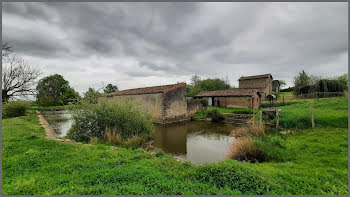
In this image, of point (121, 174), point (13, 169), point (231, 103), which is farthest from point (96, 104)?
point (231, 103)

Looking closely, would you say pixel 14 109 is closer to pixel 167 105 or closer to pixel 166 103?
pixel 166 103

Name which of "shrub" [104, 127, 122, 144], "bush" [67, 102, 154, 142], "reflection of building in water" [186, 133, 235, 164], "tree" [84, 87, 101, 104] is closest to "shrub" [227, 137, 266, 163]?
"reflection of building in water" [186, 133, 235, 164]

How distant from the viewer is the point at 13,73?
44.6 ft

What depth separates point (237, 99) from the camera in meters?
23.6

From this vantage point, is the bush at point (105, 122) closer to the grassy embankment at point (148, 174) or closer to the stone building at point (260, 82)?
the grassy embankment at point (148, 174)

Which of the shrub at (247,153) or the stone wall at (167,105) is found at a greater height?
the stone wall at (167,105)

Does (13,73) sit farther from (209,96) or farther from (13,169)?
(209,96)

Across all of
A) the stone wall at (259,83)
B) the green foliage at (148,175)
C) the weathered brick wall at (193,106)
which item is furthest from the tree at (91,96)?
the stone wall at (259,83)

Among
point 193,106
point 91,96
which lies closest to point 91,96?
point 91,96

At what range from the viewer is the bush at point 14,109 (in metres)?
15.8

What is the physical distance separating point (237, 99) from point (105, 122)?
20.6 meters

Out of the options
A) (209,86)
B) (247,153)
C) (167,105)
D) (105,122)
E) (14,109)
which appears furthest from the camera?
(209,86)

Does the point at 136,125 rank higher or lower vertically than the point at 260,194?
higher

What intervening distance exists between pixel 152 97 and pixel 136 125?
9.18 metres
